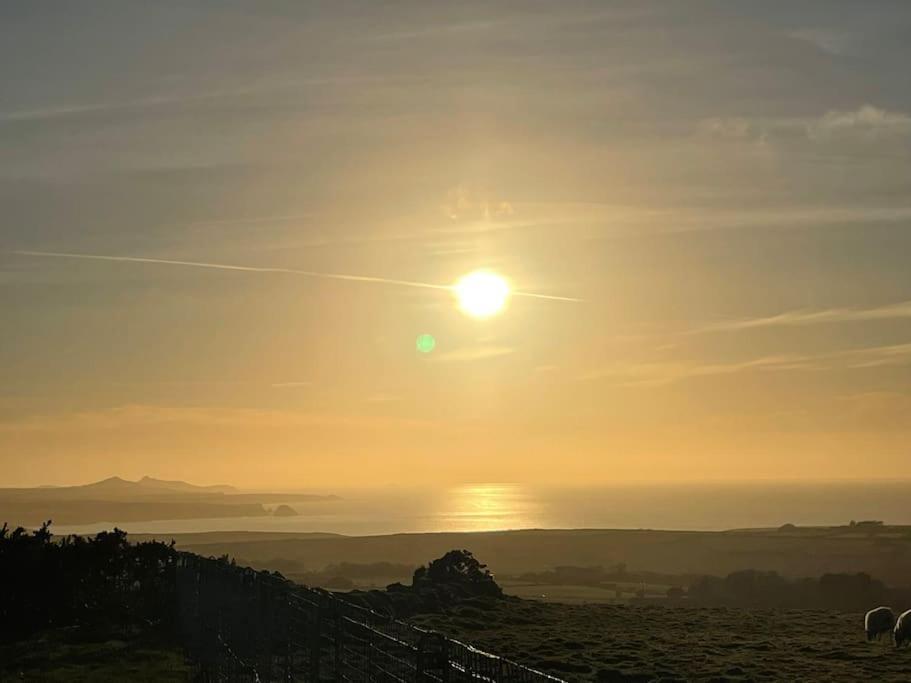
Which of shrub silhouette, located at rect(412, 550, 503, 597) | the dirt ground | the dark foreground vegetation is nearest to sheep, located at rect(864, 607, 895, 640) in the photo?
the dark foreground vegetation

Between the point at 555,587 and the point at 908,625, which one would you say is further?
the point at 555,587

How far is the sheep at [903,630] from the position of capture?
31328 mm

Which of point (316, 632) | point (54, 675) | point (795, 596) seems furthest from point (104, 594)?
point (795, 596)

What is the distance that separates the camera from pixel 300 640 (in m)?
20.8

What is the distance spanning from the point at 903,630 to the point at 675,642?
24.5ft

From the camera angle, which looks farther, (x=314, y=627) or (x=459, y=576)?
(x=459, y=576)

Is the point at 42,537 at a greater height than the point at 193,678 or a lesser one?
greater

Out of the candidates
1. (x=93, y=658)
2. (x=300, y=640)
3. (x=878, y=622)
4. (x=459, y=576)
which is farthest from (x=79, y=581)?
(x=878, y=622)

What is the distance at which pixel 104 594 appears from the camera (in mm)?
38500

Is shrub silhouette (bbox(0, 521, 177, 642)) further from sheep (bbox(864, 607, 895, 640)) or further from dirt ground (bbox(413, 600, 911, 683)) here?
sheep (bbox(864, 607, 895, 640))

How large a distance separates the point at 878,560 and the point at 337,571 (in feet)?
201

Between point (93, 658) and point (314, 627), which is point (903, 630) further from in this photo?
point (93, 658)

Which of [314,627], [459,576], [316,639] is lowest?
[316,639]

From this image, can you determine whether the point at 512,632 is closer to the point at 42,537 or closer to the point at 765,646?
the point at 765,646
